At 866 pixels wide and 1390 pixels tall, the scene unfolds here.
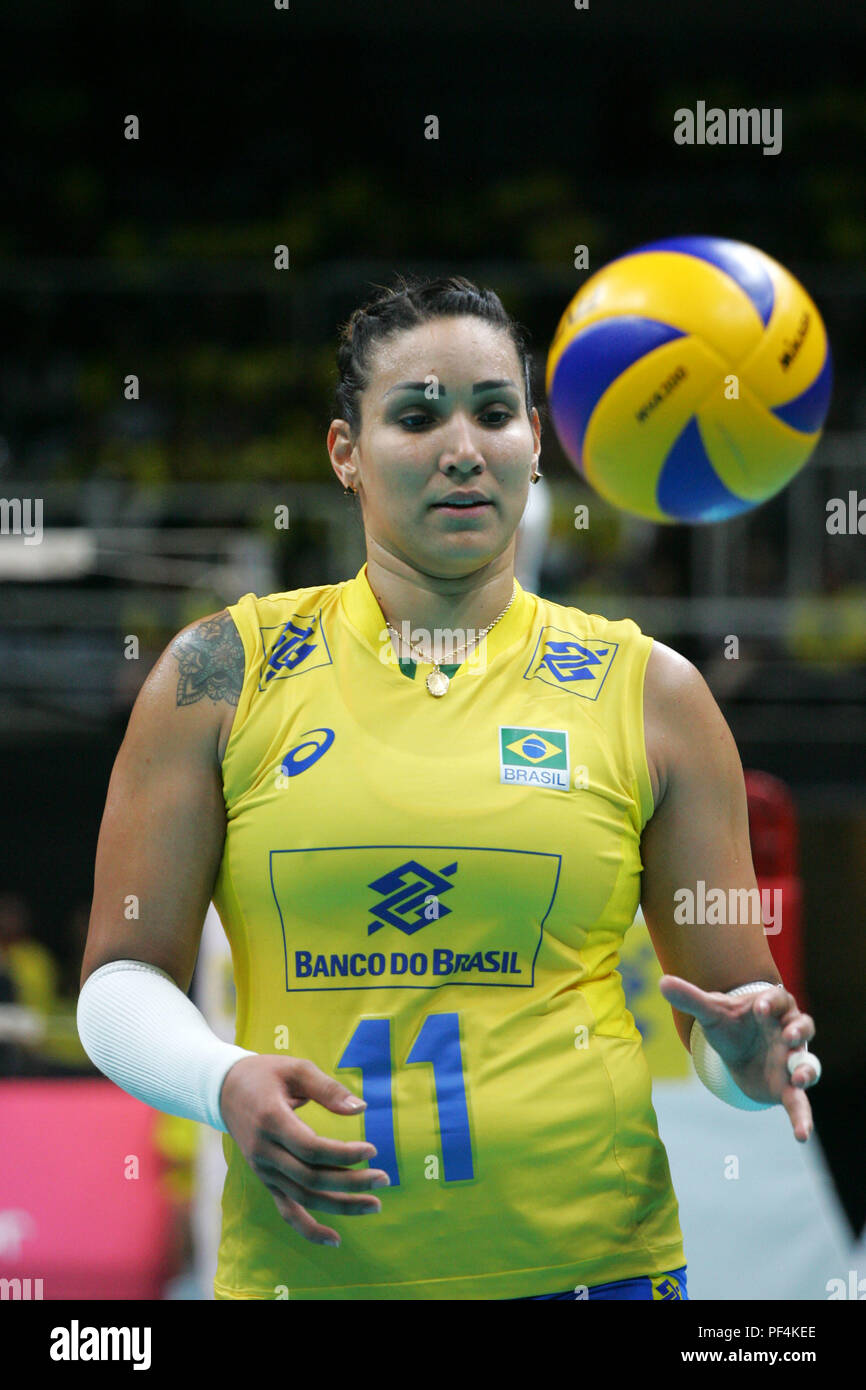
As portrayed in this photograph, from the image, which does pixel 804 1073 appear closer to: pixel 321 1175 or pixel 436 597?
pixel 321 1175

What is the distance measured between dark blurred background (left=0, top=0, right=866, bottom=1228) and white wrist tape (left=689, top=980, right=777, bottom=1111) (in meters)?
5.19

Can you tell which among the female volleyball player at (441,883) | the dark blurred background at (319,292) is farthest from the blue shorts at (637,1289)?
the dark blurred background at (319,292)

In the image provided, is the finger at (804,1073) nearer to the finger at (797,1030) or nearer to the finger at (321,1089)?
the finger at (797,1030)

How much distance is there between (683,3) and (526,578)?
7.71 meters

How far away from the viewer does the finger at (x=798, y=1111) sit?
64.2 inches

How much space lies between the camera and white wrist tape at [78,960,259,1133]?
1.77 metres

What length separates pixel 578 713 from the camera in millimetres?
1928

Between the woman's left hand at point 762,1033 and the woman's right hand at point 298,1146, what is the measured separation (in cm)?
37

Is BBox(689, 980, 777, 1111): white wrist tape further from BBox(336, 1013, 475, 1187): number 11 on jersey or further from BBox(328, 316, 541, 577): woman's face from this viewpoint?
BBox(328, 316, 541, 577): woman's face

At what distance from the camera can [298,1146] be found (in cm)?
155

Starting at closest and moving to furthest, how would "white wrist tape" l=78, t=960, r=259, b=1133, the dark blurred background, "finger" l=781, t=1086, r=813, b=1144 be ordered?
"finger" l=781, t=1086, r=813, b=1144 → "white wrist tape" l=78, t=960, r=259, b=1133 → the dark blurred background

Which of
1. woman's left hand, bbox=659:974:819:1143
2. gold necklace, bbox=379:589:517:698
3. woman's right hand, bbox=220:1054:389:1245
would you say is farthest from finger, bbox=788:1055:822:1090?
gold necklace, bbox=379:589:517:698

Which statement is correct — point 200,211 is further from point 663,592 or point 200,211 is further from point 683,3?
point 663,592

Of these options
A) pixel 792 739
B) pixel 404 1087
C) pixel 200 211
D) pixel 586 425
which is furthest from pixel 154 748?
pixel 200 211
